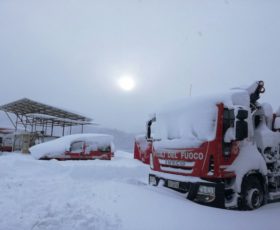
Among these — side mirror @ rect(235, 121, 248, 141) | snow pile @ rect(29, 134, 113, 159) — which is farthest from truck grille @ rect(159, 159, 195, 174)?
snow pile @ rect(29, 134, 113, 159)

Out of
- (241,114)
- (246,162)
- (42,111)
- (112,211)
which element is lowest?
(112,211)

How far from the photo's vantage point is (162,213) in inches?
164

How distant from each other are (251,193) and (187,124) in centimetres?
188

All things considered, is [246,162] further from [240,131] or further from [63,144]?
[63,144]

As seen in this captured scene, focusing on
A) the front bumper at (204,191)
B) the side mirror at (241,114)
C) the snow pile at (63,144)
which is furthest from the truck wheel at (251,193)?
the snow pile at (63,144)

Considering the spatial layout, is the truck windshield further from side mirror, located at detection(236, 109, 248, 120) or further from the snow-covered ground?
the snow-covered ground

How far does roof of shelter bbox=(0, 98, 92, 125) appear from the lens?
2519 centimetres

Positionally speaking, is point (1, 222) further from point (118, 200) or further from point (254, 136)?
point (254, 136)

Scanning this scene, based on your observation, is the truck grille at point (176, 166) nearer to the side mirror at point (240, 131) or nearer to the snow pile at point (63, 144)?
the side mirror at point (240, 131)

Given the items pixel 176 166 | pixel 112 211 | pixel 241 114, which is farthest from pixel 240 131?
pixel 112 211

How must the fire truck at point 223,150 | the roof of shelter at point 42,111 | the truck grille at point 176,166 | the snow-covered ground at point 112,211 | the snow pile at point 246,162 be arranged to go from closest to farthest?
the snow-covered ground at point 112,211 < the fire truck at point 223,150 < the snow pile at point 246,162 < the truck grille at point 176,166 < the roof of shelter at point 42,111

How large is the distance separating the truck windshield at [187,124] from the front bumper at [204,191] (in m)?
0.77

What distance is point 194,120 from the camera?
5.54 metres

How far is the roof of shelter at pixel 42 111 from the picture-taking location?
2519cm
